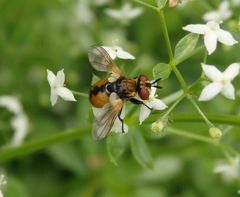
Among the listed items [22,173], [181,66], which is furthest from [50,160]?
[181,66]

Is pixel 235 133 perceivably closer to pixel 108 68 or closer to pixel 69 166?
pixel 69 166

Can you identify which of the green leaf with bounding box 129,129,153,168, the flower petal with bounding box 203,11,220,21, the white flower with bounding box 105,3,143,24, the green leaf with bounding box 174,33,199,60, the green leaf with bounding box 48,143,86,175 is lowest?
the green leaf with bounding box 48,143,86,175

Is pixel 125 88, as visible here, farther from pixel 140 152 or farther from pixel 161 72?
pixel 140 152

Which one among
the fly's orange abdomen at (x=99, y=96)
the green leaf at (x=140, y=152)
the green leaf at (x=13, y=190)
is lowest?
the green leaf at (x=13, y=190)

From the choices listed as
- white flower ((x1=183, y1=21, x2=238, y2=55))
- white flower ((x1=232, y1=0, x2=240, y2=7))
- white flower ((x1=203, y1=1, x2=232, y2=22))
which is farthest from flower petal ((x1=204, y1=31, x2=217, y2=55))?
white flower ((x1=232, y1=0, x2=240, y2=7))

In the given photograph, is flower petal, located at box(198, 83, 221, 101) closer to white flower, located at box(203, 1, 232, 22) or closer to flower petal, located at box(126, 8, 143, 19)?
white flower, located at box(203, 1, 232, 22)

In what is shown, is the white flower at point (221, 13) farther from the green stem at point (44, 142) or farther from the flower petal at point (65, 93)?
the flower petal at point (65, 93)

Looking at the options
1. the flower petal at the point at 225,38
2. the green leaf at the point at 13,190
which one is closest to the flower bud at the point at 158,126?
the flower petal at the point at 225,38

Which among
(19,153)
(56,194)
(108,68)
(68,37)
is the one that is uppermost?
(68,37)
